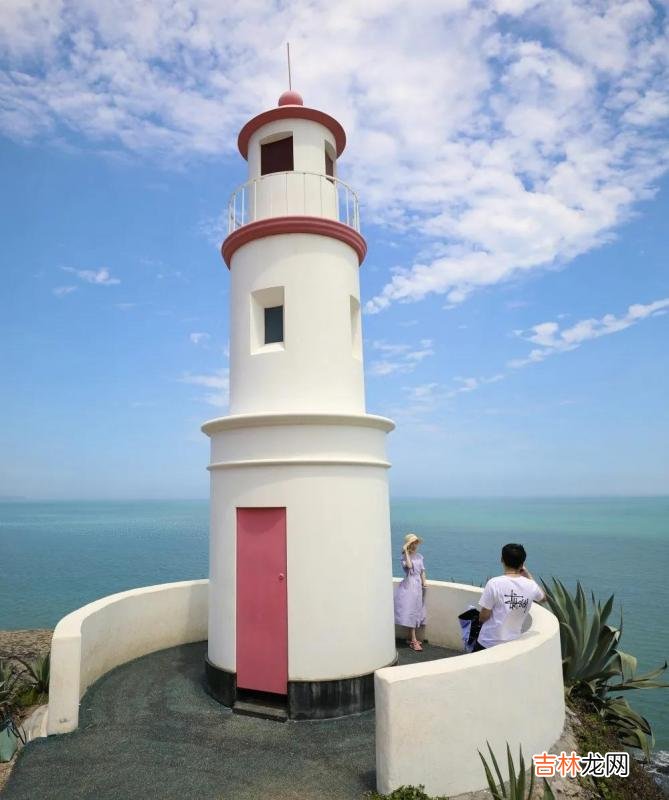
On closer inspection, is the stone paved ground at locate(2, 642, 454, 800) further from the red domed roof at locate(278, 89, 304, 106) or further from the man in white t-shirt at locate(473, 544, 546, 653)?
the red domed roof at locate(278, 89, 304, 106)

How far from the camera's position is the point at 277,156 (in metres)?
8.13

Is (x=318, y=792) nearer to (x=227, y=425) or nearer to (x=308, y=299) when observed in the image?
(x=227, y=425)

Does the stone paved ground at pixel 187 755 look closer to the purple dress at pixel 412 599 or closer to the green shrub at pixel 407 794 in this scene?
the green shrub at pixel 407 794

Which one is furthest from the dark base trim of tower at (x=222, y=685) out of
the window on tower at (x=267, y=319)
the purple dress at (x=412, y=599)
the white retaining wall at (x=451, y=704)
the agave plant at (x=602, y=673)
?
the agave plant at (x=602, y=673)

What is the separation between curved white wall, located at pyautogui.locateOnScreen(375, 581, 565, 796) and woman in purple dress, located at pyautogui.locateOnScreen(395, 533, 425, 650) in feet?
10.6

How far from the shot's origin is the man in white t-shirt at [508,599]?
5551 mm

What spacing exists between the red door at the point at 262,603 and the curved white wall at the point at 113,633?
1854 millimetres

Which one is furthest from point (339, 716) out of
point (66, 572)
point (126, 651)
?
point (66, 572)

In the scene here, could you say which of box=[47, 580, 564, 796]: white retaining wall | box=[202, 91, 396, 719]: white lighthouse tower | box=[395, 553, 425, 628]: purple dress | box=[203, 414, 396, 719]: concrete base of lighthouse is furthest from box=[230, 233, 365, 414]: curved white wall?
box=[47, 580, 564, 796]: white retaining wall

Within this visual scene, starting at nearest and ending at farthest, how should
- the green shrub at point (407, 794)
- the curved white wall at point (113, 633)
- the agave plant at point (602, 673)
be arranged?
the green shrub at point (407, 794) → the curved white wall at point (113, 633) → the agave plant at point (602, 673)

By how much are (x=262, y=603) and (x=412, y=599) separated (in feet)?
9.54

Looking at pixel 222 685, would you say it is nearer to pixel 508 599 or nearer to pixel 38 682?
pixel 38 682

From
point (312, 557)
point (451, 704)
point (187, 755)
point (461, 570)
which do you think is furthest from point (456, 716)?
point (461, 570)

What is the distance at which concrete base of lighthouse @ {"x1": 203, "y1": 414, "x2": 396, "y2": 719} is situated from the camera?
21.4 ft
